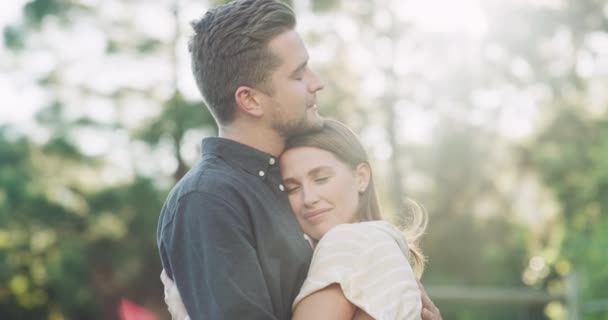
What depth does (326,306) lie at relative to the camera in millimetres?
2375

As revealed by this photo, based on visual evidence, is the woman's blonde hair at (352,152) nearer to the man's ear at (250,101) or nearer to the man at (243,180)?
the man at (243,180)

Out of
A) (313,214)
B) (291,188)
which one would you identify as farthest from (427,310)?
(291,188)

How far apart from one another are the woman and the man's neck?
0.09m

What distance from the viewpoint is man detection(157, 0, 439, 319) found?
2.31 m

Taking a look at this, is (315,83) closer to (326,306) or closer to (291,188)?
(291,188)

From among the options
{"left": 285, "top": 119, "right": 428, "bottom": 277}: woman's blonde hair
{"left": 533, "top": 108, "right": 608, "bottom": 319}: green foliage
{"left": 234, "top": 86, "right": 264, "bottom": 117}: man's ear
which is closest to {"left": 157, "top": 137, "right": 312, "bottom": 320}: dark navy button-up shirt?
{"left": 234, "top": 86, "right": 264, "bottom": 117}: man's ear

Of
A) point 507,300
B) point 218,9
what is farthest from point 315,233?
point 507,300

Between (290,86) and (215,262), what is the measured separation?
621mm

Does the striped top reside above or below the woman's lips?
below

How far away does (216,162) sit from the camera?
2.60 m

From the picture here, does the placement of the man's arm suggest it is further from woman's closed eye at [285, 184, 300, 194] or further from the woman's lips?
woman's closed eye at [285, 184, 300, 194]

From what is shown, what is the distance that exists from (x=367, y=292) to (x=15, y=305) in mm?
16944

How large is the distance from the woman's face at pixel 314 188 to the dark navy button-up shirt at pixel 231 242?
0.13 metres

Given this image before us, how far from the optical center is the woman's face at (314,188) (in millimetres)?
2771
